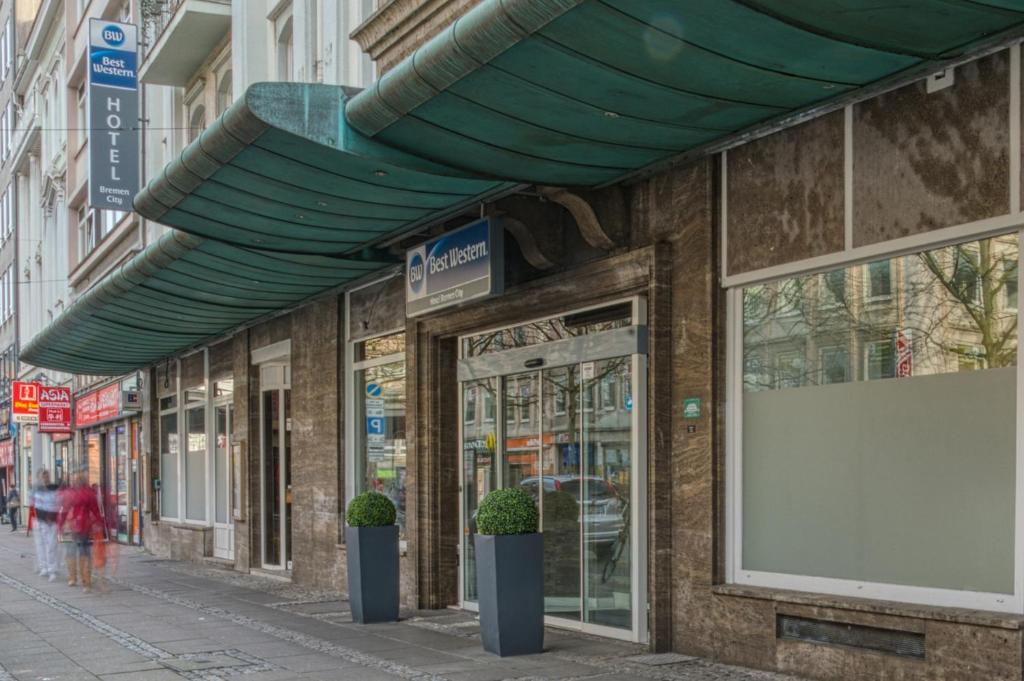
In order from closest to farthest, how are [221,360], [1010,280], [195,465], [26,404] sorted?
[1010,280] → [221,360] → [195,465] → [26,404]

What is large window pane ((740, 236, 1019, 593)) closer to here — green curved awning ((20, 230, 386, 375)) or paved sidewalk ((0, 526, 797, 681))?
paved sidewalk ((0, 526, 797, 681))

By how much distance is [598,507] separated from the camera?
1098 cm

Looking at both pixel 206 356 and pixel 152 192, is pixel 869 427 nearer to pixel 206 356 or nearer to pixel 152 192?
pixel 152 192

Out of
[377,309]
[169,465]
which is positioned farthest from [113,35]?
[377,309]

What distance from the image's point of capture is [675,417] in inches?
386

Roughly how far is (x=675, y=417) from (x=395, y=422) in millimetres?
6019

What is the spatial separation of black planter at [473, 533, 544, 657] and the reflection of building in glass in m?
2.28

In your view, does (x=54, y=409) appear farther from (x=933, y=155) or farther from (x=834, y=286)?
(x=933, y=155)

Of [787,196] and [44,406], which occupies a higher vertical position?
[787,196]

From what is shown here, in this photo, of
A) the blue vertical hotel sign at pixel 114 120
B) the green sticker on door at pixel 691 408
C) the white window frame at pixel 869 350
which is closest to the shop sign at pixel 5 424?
the blue vertical hotel sign at pixel 114 120

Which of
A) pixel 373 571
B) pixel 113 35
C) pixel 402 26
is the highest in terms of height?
pixel 113 35

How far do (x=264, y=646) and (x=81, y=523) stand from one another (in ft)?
25.8

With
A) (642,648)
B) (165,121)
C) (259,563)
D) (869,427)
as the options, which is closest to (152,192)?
(642,648)

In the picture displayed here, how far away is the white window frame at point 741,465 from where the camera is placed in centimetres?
719
